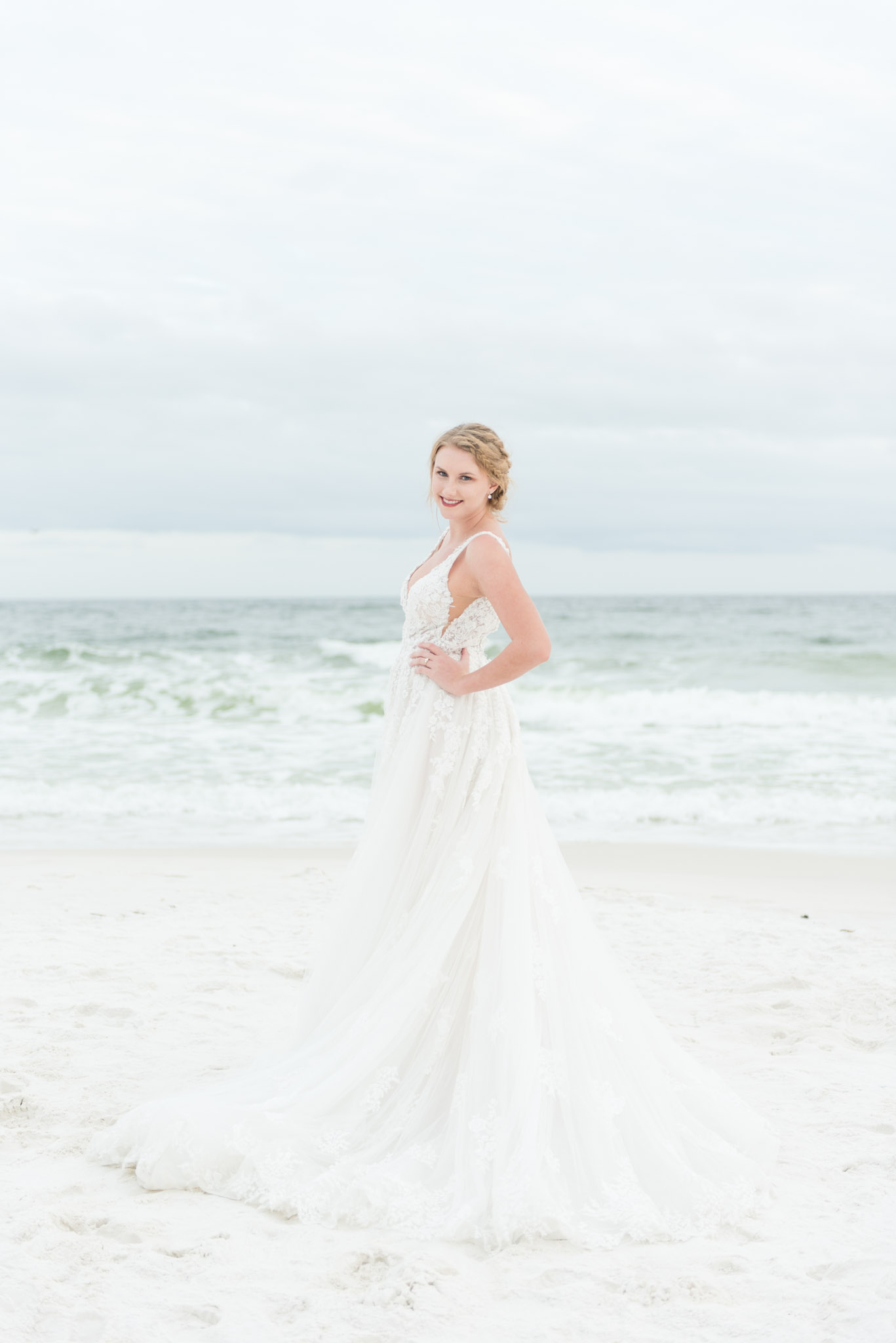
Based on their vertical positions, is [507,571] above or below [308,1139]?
above

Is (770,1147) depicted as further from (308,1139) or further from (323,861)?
(323,861)

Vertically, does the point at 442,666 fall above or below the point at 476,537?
below

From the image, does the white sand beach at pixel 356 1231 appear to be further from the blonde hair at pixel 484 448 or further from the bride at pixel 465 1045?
the blonde hair at pixel 484 448

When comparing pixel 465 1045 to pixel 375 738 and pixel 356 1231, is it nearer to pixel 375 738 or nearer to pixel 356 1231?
pixel 356 1231

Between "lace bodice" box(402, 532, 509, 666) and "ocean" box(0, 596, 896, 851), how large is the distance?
5.73m

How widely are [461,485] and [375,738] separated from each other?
11567 mm

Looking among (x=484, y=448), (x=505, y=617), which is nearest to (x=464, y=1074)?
(x=505, y=617)

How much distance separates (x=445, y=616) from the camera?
3.24 metres

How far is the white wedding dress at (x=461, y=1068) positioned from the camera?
2.82 metres

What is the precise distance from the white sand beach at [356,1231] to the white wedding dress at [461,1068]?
4.1 inches

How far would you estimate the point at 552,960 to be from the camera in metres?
3.10

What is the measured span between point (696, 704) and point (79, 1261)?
16432 millimetres

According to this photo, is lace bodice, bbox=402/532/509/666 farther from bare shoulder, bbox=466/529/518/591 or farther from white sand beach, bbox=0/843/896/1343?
white sand beach, bbox=0/843/896/1343

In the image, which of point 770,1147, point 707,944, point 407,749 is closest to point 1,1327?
point 407,749
